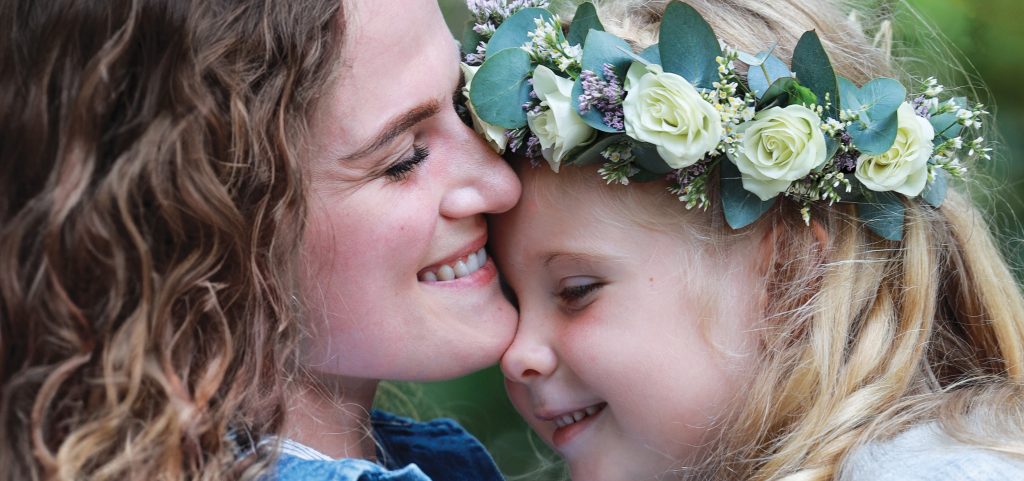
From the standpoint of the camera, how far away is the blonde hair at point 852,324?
230cm

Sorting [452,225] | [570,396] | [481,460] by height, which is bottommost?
[481,460]

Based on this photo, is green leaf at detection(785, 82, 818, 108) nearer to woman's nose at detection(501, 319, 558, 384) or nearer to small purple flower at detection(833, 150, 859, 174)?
small purple flower at detection(833, 150, 859, 174)

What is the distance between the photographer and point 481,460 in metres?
2.99

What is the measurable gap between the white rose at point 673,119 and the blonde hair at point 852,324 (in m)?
0.23

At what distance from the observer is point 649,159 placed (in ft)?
7.75

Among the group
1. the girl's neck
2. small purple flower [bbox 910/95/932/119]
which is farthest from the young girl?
the girl's neck

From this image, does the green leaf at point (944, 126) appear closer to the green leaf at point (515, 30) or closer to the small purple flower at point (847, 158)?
the small purple flower at point (847, 158)

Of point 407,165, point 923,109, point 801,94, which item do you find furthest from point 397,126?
point 923,109

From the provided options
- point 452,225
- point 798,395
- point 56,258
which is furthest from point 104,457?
point 798,395

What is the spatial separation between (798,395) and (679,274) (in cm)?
38

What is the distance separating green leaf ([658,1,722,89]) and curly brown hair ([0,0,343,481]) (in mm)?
853

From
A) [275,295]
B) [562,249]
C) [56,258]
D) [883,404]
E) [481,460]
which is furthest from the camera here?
[481,460]

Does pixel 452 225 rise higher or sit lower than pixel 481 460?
higher

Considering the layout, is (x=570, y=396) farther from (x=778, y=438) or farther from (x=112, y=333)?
(x=112, y=333)
